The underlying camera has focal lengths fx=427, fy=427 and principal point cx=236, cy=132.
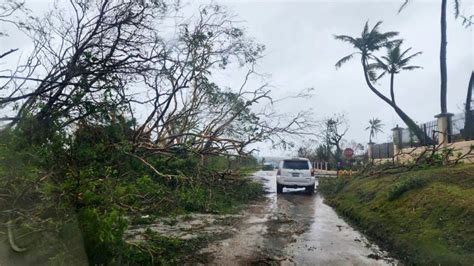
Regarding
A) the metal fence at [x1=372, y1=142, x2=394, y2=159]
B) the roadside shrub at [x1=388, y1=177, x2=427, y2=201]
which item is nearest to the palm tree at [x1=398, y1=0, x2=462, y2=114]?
the metal fence at [x1=372, y1=142, x2=394, y2=159]

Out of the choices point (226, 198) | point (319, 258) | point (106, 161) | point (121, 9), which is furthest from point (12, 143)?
point (226, 198)

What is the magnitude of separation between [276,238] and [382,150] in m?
19.2

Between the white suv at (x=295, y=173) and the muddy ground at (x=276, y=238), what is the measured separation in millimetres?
5426

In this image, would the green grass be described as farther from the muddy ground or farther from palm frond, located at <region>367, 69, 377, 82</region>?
palm frond, located at <region>367, 69, 377, 82</region>

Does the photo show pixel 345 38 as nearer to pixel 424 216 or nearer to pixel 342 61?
pixel 342 61

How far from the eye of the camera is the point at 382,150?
1032 inches

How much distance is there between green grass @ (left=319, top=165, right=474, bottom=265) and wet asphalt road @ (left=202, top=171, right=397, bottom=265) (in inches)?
17.2

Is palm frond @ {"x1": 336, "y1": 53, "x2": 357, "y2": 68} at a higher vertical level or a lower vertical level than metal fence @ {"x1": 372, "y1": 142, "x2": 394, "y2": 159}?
higher

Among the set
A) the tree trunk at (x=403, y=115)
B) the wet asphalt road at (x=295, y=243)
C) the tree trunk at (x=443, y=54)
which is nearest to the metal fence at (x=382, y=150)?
the tree trunk at (x=403, y=115)

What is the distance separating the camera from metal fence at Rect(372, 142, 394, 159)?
80.4 feet

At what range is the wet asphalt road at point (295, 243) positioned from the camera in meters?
6.97

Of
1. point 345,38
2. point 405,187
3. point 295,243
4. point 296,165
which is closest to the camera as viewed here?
point 295,243

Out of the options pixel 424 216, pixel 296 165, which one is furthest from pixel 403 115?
pixel 424 216

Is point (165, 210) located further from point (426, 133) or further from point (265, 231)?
point (426, 133)
